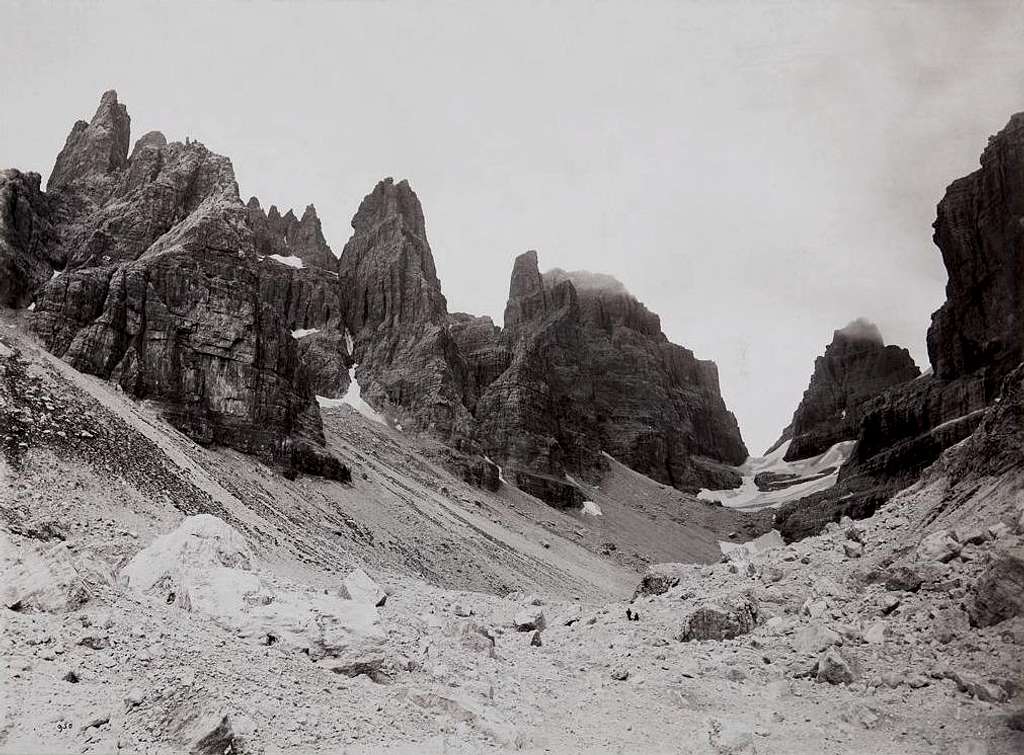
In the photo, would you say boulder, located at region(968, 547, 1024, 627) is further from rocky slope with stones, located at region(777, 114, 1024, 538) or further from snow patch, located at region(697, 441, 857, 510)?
snow patch, located at region(697, 441, 857, 510)

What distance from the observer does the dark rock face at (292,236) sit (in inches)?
4751

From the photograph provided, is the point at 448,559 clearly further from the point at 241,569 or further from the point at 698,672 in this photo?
the point at 698,672

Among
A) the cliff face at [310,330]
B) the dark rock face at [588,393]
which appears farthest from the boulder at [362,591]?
the dark rock face at [588,393]

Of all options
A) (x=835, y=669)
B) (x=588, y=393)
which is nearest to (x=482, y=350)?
(x=588, y=393)

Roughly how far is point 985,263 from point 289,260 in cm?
10805

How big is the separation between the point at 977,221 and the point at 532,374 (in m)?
66.4

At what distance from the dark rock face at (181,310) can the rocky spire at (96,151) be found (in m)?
6.40

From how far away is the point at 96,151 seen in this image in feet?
282

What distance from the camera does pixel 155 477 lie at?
34.8 metres

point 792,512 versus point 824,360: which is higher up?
point 824,360

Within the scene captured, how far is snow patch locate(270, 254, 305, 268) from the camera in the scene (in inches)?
4665

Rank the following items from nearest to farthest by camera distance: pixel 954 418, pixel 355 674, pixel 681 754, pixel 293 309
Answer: pixel 681 754
pixel 355 674
pixel 954 418
pixel 293 309

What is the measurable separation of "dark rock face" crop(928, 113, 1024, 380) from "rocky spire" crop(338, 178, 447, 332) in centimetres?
7251

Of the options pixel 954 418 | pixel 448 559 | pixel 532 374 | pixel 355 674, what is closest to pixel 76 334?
pixel 448 559
